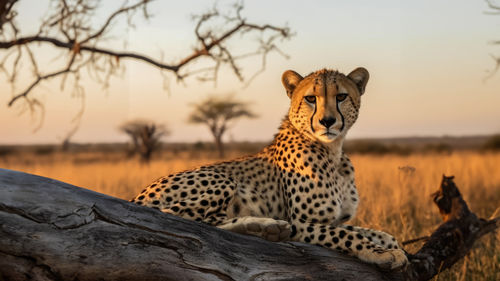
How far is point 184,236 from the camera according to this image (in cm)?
305

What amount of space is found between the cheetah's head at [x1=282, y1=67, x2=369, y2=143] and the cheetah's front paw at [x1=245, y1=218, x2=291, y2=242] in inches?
27.9

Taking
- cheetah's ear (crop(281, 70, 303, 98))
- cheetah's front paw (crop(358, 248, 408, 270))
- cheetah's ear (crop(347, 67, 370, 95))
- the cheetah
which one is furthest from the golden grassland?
cheetah's ear (crop(281, 70, 303, 98))

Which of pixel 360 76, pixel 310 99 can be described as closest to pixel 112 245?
pixel 310 99

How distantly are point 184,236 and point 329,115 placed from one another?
1251 mm

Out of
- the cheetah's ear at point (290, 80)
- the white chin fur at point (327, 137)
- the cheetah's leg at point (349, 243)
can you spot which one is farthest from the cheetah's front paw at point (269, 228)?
the cheetah's ear at point (290, 80)

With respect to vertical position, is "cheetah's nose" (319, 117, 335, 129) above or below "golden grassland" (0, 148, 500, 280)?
above

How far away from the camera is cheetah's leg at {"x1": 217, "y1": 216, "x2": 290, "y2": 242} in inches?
128

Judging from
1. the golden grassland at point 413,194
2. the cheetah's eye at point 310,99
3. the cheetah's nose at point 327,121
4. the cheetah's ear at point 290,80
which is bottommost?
the golden grassland at point 413,194

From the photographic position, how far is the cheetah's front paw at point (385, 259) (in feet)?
11.0

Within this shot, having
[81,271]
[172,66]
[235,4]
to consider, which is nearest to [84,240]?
[81,271]

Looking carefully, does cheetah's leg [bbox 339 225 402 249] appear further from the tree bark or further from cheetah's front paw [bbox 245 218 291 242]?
cheetah's front paw [bbox 245 218 291 242]

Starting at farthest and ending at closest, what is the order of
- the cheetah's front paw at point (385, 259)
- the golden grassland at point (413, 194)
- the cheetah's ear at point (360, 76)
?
1. the golden grassland at point (413, 194)
2. the cheetah's ear at point (360, 76)
3. the cheetah's front paw at point (385, 259)

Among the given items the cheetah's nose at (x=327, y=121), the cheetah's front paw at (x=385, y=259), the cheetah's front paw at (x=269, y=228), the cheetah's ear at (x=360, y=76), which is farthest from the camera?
the cheetah's ear at (x=360, y=76)

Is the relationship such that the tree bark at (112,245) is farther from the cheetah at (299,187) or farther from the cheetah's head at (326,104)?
the cheetah's head at (326,104)
